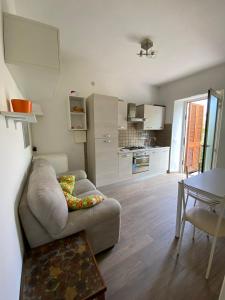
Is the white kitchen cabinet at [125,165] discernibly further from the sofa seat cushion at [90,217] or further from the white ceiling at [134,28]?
the white ceiling at [134,28]

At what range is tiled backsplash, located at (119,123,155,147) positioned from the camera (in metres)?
4.04

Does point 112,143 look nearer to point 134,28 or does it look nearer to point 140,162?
point 140,162

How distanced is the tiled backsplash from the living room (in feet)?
0.12

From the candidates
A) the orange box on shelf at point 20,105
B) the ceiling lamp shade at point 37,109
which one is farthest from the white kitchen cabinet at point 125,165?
the orange box on shelf at point 20,105

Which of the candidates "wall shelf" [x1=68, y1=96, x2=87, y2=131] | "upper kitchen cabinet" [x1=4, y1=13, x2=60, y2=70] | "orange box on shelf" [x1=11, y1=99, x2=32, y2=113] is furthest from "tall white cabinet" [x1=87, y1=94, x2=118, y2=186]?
"orange box on shelf" [x1=11, y1=99, x2=32, y2=113]

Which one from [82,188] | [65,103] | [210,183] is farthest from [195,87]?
[82,188]

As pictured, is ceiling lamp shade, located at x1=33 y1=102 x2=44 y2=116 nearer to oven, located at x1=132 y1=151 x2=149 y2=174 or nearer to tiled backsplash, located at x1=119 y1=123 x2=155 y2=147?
tiled backsplash, located at x1=119 y1=123 x2=155 y2=147

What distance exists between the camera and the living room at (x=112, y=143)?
1.19 metres

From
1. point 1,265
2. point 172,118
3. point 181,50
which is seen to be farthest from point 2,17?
point 172,118

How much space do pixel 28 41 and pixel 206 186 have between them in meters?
2.30

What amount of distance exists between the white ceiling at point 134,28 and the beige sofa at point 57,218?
2055mm

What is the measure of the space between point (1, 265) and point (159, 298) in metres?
1.28

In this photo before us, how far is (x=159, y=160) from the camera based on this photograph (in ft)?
13.7

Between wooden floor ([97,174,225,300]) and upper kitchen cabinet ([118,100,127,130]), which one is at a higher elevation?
upper kitchen cabinet ([118,100,127,130])
